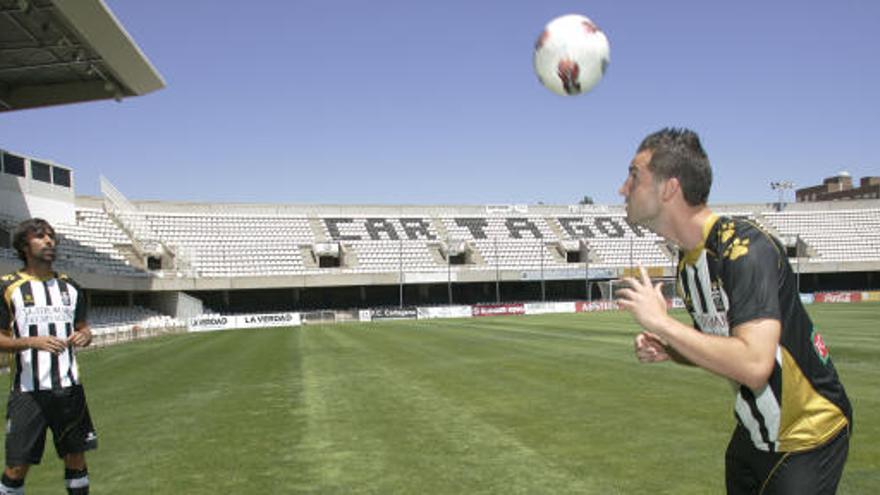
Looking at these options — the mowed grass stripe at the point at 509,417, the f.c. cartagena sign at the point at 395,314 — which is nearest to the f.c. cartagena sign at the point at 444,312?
the f.c. cartagena sign at the point at 395,314

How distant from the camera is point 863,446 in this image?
7.33 m

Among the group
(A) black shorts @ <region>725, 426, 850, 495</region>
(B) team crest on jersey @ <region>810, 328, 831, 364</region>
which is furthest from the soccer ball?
(A) black shorts @ <region>725, 426, 850, 495</region>

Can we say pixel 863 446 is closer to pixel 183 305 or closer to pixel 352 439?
pixel 352 439

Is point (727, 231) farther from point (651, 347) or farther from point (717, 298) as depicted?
point (651, 347)

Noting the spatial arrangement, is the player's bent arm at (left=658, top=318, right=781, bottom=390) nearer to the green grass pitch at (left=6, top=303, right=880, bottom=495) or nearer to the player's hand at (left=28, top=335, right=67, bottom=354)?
the green grass pitch at (left=6, top=303, right=880, bottom=495)

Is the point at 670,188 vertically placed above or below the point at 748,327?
above

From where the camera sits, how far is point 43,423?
5.33 meters

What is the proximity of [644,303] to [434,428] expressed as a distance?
6.88m

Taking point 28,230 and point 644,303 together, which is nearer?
point 644,303

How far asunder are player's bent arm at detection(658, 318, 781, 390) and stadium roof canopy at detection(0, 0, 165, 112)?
940 inches

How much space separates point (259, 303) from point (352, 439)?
5528cm

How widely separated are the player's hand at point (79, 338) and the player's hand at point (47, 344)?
221mm

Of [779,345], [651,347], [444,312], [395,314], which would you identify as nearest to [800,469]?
[779,345]

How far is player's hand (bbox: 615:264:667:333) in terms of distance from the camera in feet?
8.51
